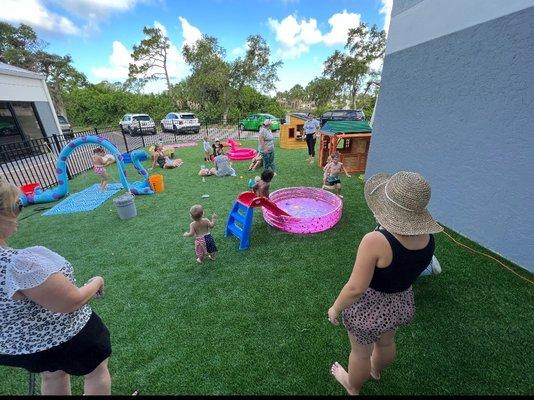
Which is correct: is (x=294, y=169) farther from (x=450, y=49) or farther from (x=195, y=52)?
(x=195, y=52)

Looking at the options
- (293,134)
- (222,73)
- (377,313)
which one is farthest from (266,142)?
(222,73)

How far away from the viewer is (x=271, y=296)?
150 inches

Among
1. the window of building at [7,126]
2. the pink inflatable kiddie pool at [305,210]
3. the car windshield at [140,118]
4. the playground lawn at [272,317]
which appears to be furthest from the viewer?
the car windshield at [140,118]

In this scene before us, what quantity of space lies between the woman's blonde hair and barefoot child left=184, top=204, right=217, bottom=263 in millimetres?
2772

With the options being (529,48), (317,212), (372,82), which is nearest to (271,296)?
(317,212)

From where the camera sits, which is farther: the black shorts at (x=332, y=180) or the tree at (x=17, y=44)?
the tree at (x=17, y=44)

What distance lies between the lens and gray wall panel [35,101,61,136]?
1462 cm

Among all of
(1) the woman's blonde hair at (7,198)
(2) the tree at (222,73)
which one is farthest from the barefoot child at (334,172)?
(2) the tree at (222,73)

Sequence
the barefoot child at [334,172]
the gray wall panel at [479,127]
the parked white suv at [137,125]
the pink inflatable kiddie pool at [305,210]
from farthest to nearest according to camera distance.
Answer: the parked white suv at [137,125], the barefoot child at [334,172], the pink inflatable kiddie pool at [305,210], the gray wall panel at [479,127]

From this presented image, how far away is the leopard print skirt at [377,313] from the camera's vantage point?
1.86 metres

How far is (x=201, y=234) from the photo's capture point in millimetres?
4480

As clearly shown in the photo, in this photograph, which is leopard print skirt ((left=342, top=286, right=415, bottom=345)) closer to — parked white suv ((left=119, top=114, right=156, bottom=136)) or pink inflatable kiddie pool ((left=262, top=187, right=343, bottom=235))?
pink inflatable kiddie pool ((left=262, top=187, right=343, bottom=235))

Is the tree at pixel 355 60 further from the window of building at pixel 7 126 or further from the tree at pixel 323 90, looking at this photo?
the window of building at pixel 7 126

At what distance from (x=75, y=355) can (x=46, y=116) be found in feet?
61.6
